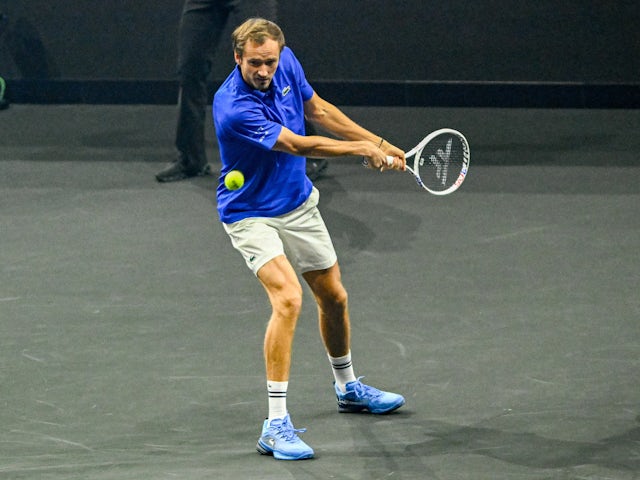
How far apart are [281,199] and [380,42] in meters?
6.86

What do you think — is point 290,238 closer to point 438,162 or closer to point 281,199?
point 281,199

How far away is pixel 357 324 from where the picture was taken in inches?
240

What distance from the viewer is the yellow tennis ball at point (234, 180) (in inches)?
189

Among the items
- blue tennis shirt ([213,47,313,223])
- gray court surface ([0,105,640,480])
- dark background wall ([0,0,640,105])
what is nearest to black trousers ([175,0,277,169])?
gray court surface ([0,105,640,480])

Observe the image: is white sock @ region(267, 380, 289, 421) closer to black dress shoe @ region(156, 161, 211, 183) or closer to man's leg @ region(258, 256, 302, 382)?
man's leg @ region(258, 256, 302, 382)

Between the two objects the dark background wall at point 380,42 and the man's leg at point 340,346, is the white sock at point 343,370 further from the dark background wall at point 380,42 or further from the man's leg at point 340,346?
the dark background wall at point 380,42

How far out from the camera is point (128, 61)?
12.1 meters

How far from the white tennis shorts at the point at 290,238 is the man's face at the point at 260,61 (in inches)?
21.6

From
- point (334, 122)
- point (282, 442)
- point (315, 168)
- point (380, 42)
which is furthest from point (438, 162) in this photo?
point (380, 42)

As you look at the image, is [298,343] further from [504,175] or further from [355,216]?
[504,175]

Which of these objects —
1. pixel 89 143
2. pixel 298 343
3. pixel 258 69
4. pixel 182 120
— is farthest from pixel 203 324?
pixel 89 143

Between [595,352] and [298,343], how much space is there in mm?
1344

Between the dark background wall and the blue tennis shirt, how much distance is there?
614cm

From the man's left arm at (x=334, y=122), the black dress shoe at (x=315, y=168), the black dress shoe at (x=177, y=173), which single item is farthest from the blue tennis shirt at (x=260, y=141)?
the black dress shoe at (x=177, y=173)
